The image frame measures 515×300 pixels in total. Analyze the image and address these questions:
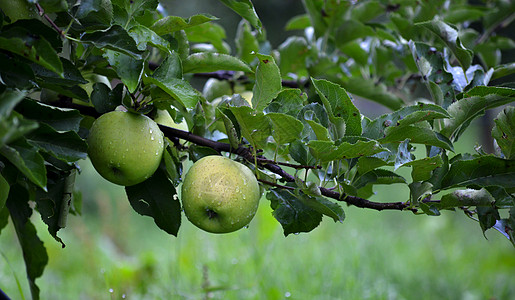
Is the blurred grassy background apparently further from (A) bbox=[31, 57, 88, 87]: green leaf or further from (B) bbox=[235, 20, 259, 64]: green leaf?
(A) bbox=[31, 57, 88, 87]: green leaf

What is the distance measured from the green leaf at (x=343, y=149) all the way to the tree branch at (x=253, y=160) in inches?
2.8

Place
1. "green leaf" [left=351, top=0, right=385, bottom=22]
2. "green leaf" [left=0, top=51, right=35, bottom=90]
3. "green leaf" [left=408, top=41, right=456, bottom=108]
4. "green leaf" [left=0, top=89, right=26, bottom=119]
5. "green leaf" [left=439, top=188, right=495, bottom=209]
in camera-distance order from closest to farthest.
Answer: "green leaf" [left=0, top=89, right=26, bottom=119]
"green leaf" [left=0, top=51, right=35, bottom=90]
"green leaf" [left=439, top=188, right=495, bottom=209]
"green leaf" [left=408, top=41, right=456, bottom=108]
"green leaf" [left=351, top=0, right=385, bottom=22]

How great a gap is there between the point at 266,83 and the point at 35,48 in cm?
27

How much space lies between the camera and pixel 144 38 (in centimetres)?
58

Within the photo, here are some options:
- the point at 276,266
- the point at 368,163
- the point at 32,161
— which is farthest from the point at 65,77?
the point at 276,266

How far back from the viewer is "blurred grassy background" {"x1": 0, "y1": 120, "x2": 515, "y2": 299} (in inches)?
63.2

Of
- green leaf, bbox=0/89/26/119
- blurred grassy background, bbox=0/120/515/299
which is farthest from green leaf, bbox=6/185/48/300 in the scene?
blurred grassy background, bbox=0/120/515/299

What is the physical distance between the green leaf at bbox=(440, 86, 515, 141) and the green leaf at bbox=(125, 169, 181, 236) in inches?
15.6

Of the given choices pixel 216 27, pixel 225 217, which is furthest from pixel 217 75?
pixel 225 217

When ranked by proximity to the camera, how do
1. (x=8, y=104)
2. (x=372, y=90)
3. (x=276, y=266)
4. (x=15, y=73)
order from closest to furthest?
(x=8, y=104)
(x=15, y=73)
(x=372, y=90)
(x=276, y=266)

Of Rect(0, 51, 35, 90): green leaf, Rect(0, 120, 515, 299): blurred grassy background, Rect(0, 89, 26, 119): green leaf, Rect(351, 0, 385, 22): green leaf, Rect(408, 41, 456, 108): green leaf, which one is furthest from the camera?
Rect(0, 120, 515, 299): blurred grassy background

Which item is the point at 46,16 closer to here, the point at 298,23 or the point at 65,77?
the point at 65,77

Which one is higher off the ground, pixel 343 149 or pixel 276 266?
pixel 343 149

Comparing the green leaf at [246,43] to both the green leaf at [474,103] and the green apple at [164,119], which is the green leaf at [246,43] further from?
the green leaf at [474,103]
